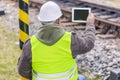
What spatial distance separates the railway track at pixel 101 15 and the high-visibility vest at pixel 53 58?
524cm

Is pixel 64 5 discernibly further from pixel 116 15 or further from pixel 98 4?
pixel 116 15

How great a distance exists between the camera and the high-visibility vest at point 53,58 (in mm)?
3471

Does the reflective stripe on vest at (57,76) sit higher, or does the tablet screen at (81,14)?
the tablet screen at (81,14)

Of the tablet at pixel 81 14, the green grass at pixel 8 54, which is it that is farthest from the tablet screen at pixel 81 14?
the green grass at pixel 8 54

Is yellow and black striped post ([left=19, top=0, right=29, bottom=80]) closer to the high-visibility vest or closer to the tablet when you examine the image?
the tablet

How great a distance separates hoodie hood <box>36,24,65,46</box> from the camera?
3396mm

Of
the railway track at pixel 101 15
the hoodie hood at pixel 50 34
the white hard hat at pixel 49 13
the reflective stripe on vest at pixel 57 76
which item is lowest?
the railway track at pixel 101 15

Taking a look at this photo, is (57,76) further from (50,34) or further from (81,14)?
(81,14)

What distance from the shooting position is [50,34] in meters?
3.40

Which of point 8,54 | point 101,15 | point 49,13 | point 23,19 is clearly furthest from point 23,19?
point 101,15

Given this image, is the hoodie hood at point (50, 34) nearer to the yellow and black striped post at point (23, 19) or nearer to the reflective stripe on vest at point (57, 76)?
the reflective stripe on vest at point (57, 76)

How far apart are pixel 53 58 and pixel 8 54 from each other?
13.5 ft

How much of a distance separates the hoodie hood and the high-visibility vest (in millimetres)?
34

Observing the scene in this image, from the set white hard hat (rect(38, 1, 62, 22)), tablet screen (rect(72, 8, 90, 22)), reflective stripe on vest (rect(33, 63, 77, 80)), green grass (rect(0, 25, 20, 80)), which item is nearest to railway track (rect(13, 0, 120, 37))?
green grass (rect(0, 25, 20, 80))
